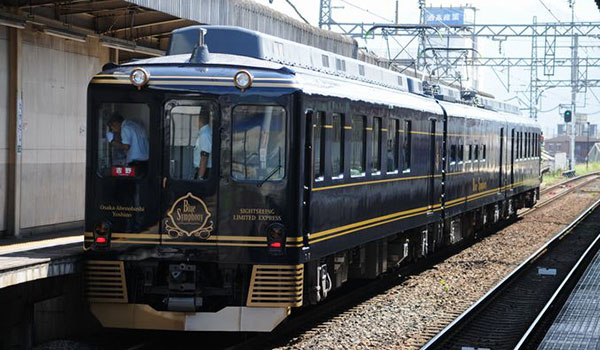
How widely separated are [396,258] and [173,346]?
17.9ft

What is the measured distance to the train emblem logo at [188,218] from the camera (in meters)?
10.3

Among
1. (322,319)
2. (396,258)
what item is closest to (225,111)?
(322,319)

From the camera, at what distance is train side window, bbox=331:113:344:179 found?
1174 centimetres

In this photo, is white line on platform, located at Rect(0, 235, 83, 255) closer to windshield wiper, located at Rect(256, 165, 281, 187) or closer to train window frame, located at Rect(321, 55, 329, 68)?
windshield wiper, located at Rect(256, 165, 281, 187)

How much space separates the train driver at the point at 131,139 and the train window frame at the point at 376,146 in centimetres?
367

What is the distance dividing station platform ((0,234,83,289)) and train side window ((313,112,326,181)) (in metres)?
2.57

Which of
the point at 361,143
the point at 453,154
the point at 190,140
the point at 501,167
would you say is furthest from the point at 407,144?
the point at 501,167

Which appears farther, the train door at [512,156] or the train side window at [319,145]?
the train door at [512,156]

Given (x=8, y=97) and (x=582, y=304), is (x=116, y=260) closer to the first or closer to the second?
(x=8, y=97)

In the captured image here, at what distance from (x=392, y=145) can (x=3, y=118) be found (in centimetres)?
509

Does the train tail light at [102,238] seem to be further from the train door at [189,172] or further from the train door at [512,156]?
the train door at [512,156]

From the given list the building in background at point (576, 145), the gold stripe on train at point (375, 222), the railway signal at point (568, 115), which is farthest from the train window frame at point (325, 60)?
the building in background at point (576, 145)

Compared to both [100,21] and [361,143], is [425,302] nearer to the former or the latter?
[361,143]

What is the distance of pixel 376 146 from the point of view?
13555 mm
